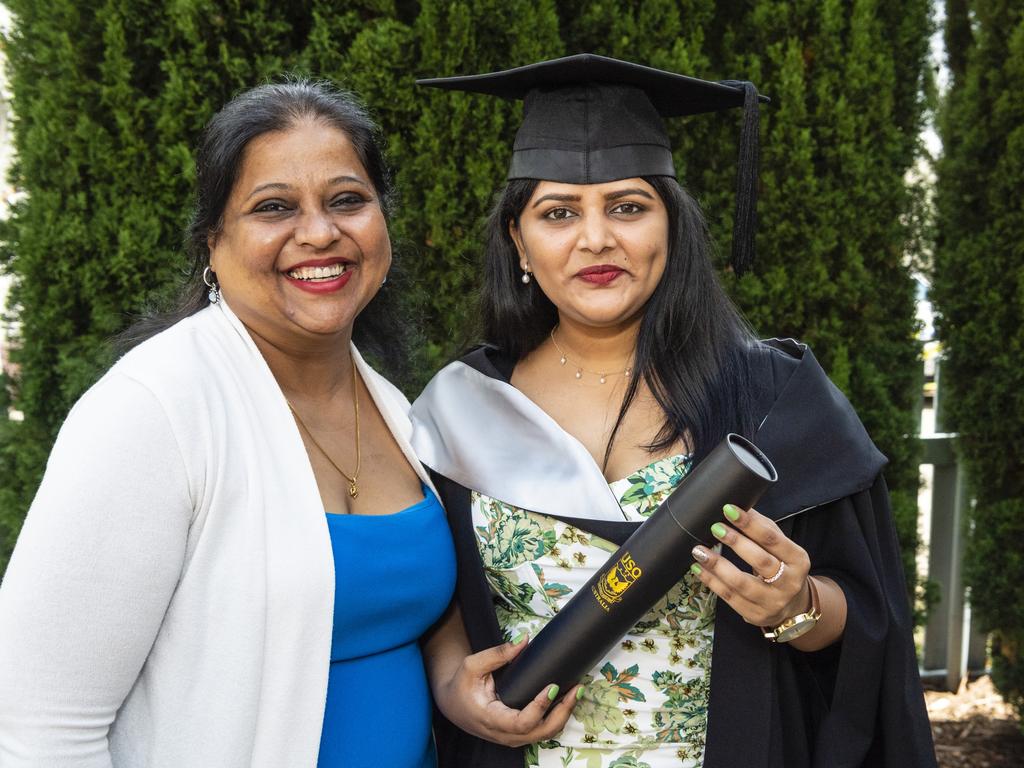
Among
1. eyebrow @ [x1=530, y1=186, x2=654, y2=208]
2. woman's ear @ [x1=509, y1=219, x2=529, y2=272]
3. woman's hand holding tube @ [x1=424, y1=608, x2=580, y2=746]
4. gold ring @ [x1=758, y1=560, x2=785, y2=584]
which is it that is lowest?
woman's hand holding tube @ [x1=424, y1=608, x2=580, y2=746]

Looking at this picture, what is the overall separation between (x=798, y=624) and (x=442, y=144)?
205 cm

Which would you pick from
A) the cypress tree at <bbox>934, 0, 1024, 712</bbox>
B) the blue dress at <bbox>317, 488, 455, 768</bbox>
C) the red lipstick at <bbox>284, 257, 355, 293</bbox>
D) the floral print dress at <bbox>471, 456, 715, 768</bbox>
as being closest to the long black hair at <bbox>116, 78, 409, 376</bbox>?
the red lipstick at <bbox>284, 257, 355, 293</bbox>

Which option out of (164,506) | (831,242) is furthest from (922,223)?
(164,506)

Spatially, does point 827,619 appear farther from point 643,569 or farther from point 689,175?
point 689,175

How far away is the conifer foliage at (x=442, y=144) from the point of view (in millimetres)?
3033

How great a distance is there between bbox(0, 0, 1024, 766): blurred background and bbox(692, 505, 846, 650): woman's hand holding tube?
3.62 ft

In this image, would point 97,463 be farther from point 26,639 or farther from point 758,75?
point 758,75

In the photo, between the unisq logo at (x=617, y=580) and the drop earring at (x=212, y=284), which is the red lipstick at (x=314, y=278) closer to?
the drop earring at (x=212, y=284)

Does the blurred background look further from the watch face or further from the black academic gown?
the watch face

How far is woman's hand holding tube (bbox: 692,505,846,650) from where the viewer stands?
1.63m

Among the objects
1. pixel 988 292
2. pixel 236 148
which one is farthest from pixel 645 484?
pixel 988 292

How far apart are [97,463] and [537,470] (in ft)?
3.01

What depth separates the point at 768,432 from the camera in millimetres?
2002

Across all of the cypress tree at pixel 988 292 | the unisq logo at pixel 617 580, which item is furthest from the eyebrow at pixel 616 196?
the cypress tree at pixel 988 292
